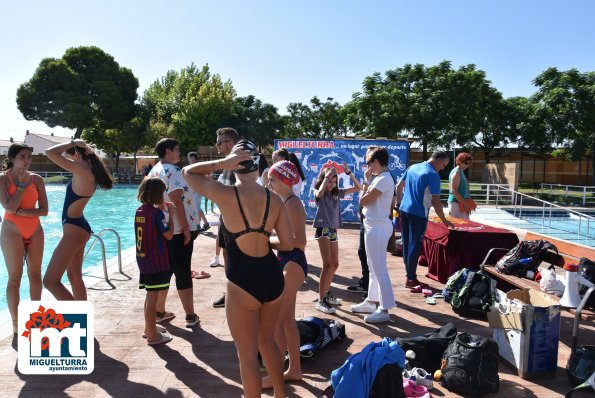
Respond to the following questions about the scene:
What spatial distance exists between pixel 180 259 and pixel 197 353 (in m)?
0.98

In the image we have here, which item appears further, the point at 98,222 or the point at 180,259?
the point at 98,222

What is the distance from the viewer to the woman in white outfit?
5062 millimetres

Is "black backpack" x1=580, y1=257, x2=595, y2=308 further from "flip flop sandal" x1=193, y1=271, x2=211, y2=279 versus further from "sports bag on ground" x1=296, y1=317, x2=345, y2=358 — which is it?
"flip flop sandal" x1=193, y1=271, x2=211, y2=279

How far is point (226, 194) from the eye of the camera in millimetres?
2814

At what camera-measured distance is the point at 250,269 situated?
9.38 ft

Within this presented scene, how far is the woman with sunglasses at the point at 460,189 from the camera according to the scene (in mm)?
7441

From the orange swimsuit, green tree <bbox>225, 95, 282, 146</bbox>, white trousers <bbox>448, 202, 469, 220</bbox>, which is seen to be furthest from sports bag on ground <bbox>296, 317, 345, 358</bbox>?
green tree <bbox>225, 95, 282, 146</bbox>

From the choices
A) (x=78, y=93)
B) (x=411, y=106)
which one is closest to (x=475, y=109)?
(x=411, y=106)

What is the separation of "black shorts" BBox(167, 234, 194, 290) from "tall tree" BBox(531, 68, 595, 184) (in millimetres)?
30443

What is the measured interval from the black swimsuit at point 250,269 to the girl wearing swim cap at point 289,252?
1.49 feet

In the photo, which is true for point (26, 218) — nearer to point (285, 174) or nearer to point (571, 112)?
point (285, 174)

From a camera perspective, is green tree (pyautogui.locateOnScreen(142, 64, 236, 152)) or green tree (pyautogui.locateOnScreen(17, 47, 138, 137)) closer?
green tree (pyautogui.locateOnScreen(17, 47, 138, 137))

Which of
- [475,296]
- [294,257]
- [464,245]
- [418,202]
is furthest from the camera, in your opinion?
[464,245]

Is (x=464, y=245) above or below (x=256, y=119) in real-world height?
below
